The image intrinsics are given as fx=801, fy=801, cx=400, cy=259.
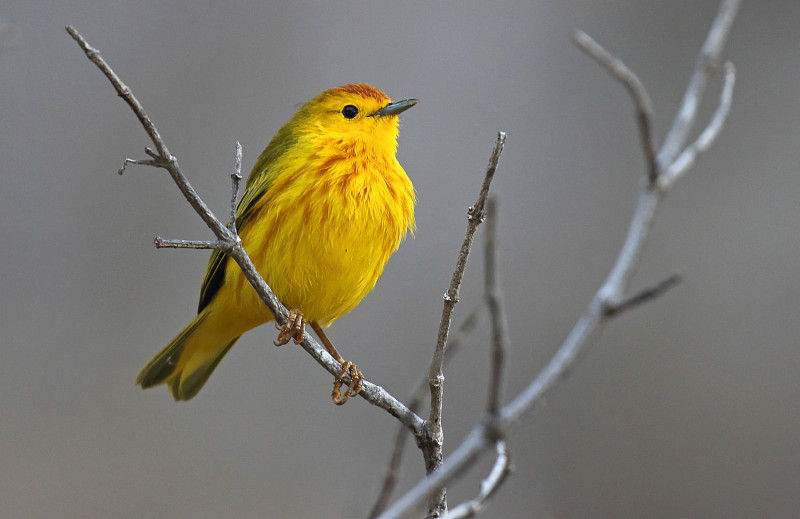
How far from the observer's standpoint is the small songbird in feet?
11.3

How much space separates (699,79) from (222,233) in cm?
144

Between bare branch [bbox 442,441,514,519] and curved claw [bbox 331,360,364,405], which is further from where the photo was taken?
curved claw [bbox 331,360,364,405]

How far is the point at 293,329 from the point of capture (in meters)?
3.16

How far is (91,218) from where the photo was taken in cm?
647

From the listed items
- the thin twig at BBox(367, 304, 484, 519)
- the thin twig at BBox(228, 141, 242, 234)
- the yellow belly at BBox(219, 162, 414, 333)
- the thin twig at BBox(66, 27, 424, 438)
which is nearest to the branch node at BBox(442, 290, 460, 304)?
the thin twig at BBox(367, 304, 484, 519)

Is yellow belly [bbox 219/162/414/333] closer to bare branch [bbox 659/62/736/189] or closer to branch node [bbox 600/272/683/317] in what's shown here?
bare branch [bbox 659/62/736/189]

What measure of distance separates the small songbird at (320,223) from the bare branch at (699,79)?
6.07 ft

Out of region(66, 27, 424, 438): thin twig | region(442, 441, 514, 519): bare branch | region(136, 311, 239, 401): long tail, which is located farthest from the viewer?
region(136, 311, 239, 401): long tail

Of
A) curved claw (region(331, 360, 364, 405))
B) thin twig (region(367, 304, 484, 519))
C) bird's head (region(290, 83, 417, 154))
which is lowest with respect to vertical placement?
curved claw (region(331, 360, 364, 405))

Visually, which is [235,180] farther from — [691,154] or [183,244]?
[691,154]

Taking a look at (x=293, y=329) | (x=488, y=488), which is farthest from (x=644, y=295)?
(x=293, y=329)

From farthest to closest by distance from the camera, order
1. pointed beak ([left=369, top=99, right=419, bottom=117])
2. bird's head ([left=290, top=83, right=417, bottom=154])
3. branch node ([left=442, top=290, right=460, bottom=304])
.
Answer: pointed beak ([left=369, top=99, right=419, bottom=117]) < bird's head ([left=290, top=83, right=417, bottom=154]) < branch node ([left=442, top=290, right=460, bottom=304])

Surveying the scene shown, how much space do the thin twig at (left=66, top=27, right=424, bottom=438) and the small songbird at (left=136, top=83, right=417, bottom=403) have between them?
242 millimetres

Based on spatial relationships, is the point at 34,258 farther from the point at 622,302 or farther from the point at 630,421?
the point at 622,302
